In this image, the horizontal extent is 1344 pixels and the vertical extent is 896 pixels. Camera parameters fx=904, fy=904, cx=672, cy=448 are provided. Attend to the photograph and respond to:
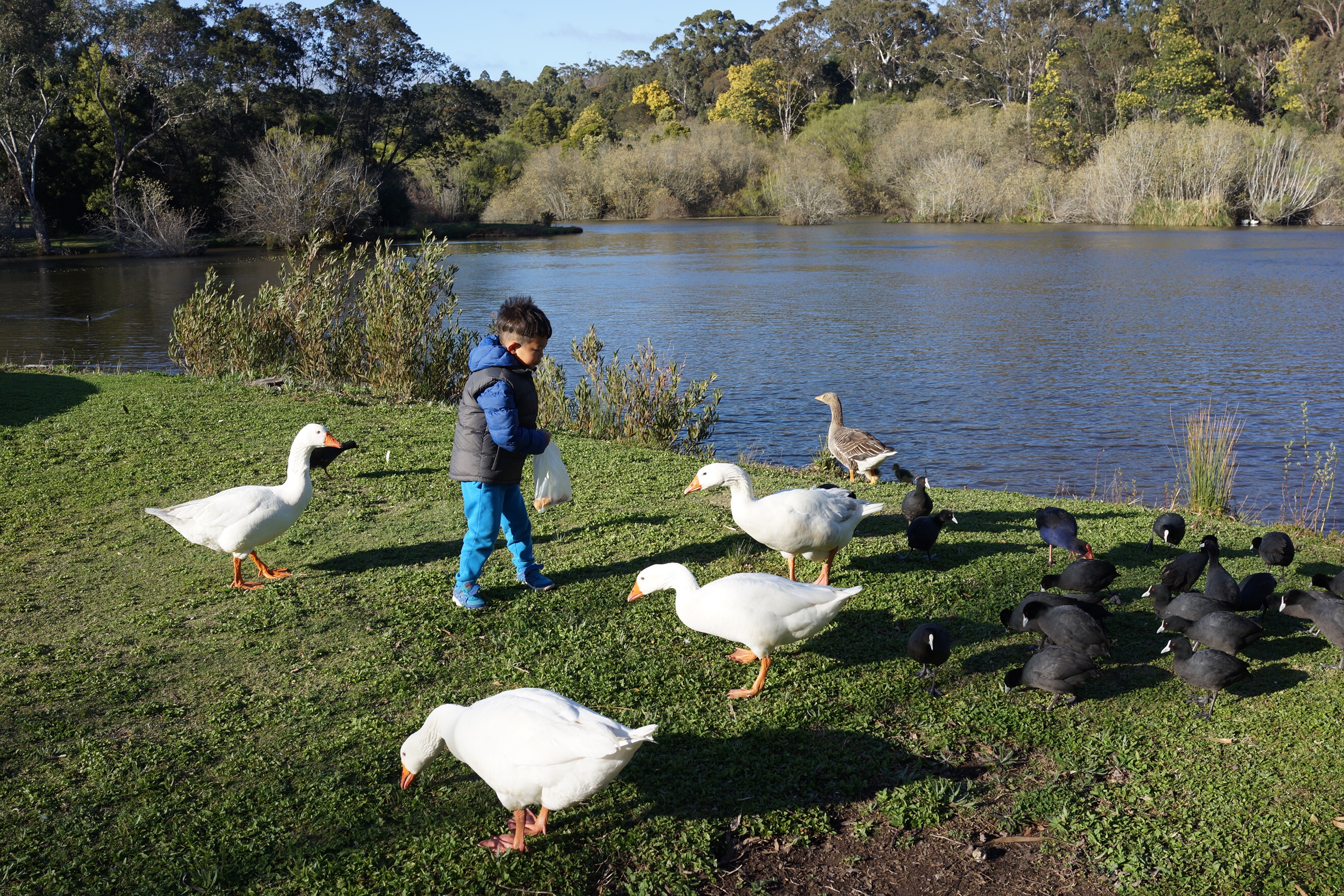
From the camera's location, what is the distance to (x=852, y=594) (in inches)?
204

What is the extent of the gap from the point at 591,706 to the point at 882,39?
112m

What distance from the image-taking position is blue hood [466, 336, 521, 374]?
6.11m

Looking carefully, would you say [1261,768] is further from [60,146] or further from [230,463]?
[60,146]

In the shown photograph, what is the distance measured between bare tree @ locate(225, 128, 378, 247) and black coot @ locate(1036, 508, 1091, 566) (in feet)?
160

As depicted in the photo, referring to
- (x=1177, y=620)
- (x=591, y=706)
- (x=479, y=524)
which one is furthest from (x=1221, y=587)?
(x=479, y=524)

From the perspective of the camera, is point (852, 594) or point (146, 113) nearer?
point (852, 594)

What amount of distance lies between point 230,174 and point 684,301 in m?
33.7

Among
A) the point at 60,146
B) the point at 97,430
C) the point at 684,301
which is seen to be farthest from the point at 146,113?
the point at 97,430

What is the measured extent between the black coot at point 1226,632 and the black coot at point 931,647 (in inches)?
59.2

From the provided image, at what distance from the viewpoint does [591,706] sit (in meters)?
5.07

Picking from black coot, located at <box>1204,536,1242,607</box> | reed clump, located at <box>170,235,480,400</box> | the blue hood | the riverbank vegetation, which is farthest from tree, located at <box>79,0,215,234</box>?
black coot, located at <box>1204,536,1242,607</box>

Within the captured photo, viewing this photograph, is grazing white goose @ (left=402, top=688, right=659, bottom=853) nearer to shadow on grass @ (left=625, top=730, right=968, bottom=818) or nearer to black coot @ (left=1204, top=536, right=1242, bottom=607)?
shadow on grass @ (left=625, top=730, right=968, bottom=818)

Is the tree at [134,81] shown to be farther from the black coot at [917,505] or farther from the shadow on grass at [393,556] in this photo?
the black coot at [917,505]

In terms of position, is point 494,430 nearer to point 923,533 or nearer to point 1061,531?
point 923,533
